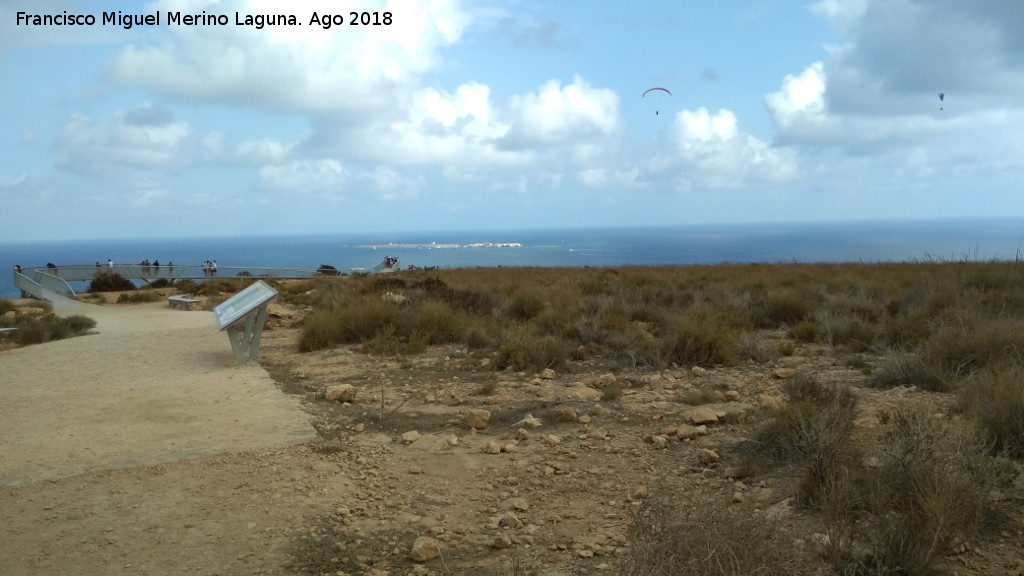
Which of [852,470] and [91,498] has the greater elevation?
[852,470]

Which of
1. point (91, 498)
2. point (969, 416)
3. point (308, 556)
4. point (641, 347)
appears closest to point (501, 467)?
point (308, 556)

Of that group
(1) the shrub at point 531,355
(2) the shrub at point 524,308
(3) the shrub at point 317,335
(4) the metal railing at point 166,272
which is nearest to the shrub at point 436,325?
(3) the shrub at point 317,335

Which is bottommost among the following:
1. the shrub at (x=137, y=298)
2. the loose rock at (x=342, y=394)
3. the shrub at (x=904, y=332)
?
the shrub at (x=137, y=298)

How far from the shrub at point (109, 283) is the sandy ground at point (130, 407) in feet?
69.2

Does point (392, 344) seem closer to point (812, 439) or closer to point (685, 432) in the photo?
point (685, 432)

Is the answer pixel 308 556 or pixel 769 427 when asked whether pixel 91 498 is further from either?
pixel 769 427

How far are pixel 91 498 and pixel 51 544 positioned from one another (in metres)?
0.83

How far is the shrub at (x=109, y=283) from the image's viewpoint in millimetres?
31938

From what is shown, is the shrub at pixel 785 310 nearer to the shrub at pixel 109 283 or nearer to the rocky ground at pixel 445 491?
the rocky ground at pixel 445 491

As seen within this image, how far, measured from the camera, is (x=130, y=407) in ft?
26.4

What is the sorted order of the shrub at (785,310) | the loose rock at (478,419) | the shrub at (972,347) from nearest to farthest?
the loose rock at (478,419) → the shrub at (972,347) → the shrub at (785,310)

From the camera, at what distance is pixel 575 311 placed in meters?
13.7

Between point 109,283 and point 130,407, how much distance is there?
1093 inches

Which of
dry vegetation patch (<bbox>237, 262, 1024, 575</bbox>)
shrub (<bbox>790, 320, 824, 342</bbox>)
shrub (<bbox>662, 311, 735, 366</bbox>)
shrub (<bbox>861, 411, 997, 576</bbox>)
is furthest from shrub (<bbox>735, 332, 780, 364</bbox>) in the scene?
shrub (<bbox>861, 411, 997, 576</bbox>)
